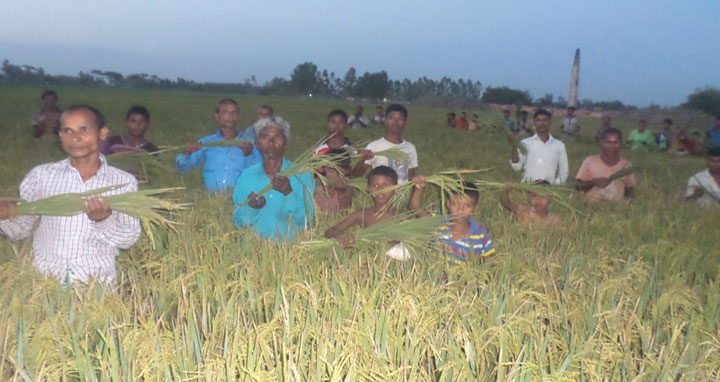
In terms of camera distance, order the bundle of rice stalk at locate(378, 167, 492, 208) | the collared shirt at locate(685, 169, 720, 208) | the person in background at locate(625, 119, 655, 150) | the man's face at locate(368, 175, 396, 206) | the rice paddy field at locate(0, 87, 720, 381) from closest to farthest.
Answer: the rice paddy field at locate(0, 87, 720, 381) < the bundle of rice stalk at locate(378, 167, 492, 208) < the man's face at locate(368, 175, 396, 206) < the collared shirt at locate(685, 169, 720, 208) < the person in background at locate(625, 119, 655, 150)

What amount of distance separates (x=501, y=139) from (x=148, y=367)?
48.5 feet

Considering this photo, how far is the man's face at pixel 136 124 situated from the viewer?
17.0 feet

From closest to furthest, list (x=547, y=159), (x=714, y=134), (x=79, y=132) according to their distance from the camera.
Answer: (x=79, y=132) → (x=547, y=159) → (x=714, y=134)

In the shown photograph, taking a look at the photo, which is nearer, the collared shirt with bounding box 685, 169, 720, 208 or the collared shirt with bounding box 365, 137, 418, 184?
the collared shirt with bounding box 365, 137, 418, 184

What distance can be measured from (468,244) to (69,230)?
2.11 metres

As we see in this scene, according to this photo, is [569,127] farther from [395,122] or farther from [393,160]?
[393,160]

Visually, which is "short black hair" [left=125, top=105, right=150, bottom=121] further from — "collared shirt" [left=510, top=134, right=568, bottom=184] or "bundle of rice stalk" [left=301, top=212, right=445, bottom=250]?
"collared shirt" [left=510, top=134, right=568, bottom=184]

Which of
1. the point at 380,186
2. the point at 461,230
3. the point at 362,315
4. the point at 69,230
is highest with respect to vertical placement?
the point at 380,186

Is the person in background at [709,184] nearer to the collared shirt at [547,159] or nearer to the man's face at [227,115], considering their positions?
the collared shirt at [547,159]

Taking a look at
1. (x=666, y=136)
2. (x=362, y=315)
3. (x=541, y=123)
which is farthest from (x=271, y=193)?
(x=666, y=136)

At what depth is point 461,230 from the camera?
3.74m

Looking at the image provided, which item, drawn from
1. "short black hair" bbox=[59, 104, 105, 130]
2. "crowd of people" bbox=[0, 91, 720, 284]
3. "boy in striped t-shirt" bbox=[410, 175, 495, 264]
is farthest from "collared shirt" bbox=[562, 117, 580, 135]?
"short black hair" bbox=[59, 104, 105, 130]

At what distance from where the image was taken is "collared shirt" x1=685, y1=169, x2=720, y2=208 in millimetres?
5668

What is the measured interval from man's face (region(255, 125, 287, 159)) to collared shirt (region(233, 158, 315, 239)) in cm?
11
